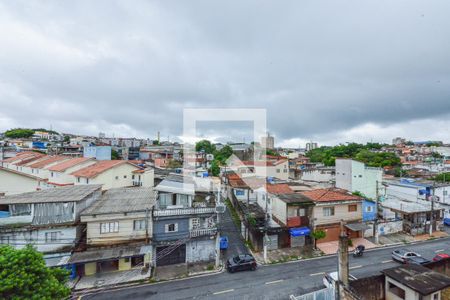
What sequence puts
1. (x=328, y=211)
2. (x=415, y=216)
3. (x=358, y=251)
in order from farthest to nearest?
(x=415, y=216)
(x=328, y=211)
(x=358, y=251)

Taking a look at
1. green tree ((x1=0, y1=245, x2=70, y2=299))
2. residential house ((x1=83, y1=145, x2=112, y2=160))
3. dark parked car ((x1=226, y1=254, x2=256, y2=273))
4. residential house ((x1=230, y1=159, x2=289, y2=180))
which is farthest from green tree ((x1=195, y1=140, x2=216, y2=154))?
green tree ((x1=0, y1=245, x2=70, y2=299))

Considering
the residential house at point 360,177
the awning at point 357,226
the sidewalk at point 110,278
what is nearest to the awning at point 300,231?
the awning at point 357,226

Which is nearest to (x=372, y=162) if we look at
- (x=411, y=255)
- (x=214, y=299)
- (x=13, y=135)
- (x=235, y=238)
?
(x=411, y=255)

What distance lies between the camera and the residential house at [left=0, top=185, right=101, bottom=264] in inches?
643

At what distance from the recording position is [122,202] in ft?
67.5

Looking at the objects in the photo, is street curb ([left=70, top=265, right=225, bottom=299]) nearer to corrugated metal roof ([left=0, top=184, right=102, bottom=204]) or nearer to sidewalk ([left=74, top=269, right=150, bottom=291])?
sidewalk ([left=74, top=269, right=150, bottom=291])

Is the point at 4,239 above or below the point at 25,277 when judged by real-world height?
below

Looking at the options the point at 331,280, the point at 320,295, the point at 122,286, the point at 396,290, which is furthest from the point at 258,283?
the point at 122,286

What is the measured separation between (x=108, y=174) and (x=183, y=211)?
21.1 metres

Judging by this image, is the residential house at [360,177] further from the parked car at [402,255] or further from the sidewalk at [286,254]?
the sidewalk at [286,254]

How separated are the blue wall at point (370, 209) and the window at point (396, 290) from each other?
12.8 m

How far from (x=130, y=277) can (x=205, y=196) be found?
10.6 m

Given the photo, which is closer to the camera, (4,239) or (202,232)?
(4,239)

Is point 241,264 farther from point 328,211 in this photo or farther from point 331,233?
point 331,233
